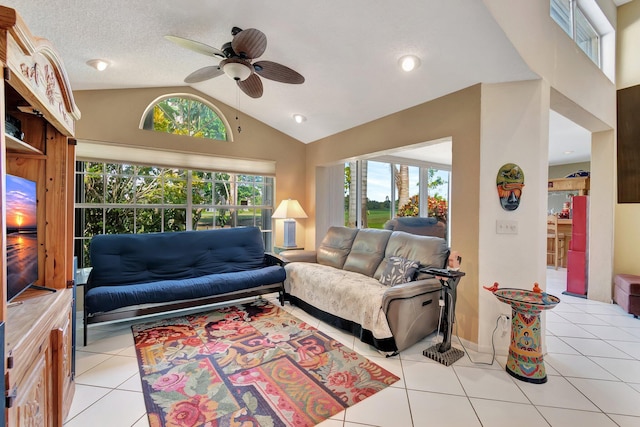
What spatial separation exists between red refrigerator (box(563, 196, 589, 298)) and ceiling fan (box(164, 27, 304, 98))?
4.45 meters

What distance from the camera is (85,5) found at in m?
2.06

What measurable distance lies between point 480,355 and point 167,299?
295cm

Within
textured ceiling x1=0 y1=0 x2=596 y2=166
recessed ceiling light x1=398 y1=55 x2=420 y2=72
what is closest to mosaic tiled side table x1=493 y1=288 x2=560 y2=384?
textured ceiling x1=0 y1=0 x2=596 y2=166

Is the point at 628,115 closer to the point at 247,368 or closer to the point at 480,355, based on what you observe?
the point at 480,355

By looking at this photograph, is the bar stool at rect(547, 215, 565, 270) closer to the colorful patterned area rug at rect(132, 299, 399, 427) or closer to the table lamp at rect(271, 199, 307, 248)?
the table lamp at rect(271, 199, 307, 248)

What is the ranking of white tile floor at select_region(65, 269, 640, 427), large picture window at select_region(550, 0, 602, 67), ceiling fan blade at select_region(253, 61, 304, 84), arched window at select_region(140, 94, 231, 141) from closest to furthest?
white tile floor at select_region(65, 269, 640, 427) → ceiling fan blade at select_region(253, 61, 304, 84) → large picture window at select_region(550, 0, 602, 67) → arched window at select_region(140, 94, 231, 141)

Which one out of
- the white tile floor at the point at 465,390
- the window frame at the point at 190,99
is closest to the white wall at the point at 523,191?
the white tile floor at the point at 465,390

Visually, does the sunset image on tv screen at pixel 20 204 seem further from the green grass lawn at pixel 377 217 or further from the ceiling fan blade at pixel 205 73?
the green grass lawn at pixel 377 217

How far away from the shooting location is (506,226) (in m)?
2.54

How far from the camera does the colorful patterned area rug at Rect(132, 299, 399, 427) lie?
70.2 inches

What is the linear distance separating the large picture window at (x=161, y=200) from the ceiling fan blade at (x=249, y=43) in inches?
101

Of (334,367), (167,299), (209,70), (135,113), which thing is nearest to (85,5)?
(209,70)

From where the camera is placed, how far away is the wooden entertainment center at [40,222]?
3.14ft

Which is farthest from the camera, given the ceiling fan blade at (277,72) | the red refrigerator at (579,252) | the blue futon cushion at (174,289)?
the red refrigerator at (579,252)
